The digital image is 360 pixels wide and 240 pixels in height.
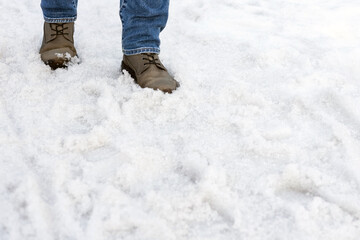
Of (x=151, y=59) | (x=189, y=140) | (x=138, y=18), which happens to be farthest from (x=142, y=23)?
(x=189, y=140)

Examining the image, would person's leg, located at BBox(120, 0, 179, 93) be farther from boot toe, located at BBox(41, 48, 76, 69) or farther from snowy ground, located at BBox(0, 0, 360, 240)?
boot toe, located at BBox(41, 48, 76, 69)

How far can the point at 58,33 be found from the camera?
1587mm

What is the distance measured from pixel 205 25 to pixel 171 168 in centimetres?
122

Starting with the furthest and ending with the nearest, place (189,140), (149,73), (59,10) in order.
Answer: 1. (59,10)
2. (149,73)
3. (189,140)

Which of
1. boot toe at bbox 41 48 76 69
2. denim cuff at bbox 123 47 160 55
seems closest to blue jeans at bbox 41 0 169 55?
denim cuff at bbox 123 47 160 55

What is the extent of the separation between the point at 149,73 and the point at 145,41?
15 centimetres

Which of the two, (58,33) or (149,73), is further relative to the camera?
(58,33)

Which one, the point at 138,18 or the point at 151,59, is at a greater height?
the point at 138,18

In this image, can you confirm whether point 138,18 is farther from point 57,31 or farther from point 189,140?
point 189,140

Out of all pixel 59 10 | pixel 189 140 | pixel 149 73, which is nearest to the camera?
pixel 189 140

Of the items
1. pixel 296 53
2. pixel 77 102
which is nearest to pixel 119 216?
pixel 77 102

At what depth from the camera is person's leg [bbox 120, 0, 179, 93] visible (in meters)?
1.43

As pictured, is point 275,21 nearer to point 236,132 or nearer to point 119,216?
point 236,132

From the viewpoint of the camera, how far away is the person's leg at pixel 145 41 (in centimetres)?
143
